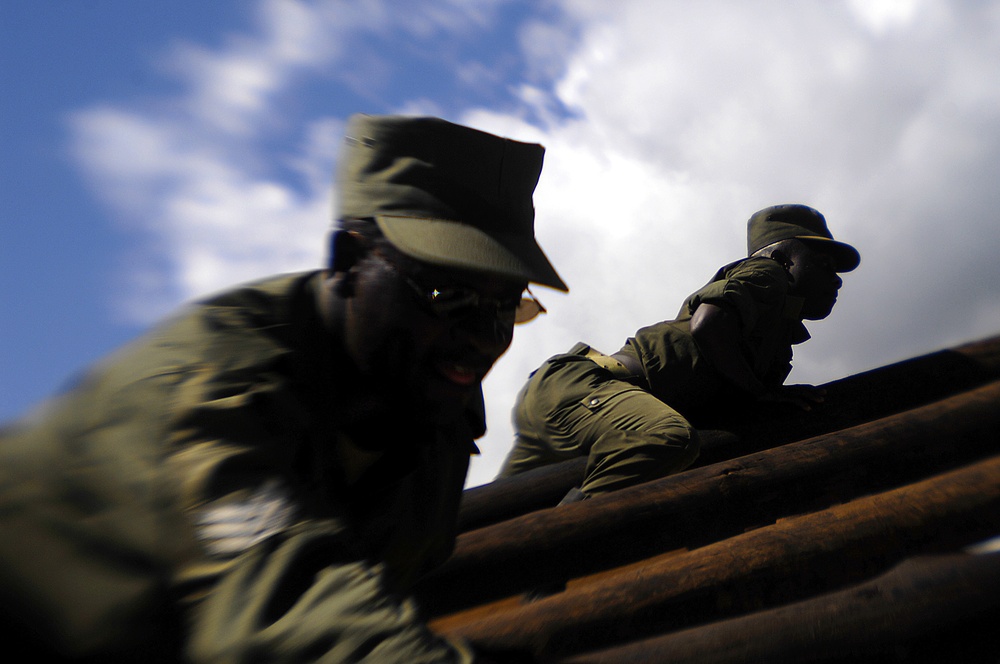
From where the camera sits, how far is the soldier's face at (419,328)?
1704 millimetres

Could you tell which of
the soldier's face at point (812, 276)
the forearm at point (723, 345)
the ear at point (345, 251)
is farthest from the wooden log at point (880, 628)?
the soldier's face at point (812, 276)

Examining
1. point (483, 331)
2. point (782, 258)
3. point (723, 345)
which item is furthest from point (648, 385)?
point (483, 331)

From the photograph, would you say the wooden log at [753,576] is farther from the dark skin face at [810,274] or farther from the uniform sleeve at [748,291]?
the dark skin face at [810,274]

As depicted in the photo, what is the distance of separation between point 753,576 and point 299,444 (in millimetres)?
927

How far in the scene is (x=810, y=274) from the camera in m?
4.22

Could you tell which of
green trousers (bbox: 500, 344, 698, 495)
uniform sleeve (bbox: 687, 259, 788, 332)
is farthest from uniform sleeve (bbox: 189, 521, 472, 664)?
uniform sleeve (bbox: 687, 259, 788, 332)

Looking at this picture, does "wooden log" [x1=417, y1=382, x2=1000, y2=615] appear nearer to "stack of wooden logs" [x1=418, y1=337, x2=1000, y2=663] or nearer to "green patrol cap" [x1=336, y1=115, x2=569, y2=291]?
"stack of wooden logs" [x1=418, y1=337, x2=1000, y2=663]

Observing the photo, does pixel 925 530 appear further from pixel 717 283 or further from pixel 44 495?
pixel 717 283

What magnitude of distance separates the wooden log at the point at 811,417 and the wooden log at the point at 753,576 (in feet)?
3.80

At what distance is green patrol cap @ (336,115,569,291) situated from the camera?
1673mm

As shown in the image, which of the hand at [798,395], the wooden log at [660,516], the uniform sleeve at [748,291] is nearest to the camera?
the wooden log at [660,516]

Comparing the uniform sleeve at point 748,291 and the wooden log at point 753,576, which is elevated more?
the uniform sleeve at point 748,291

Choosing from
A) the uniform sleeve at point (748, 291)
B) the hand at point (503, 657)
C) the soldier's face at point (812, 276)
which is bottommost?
the hand at point (503, 657)

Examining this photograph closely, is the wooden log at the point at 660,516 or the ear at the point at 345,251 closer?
the ear at the point at 345,251
